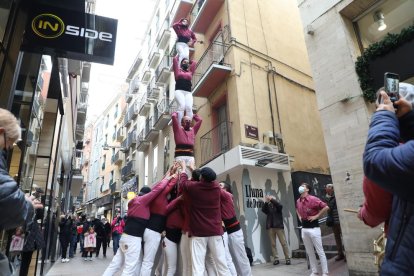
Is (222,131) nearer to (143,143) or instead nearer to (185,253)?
(185,253)

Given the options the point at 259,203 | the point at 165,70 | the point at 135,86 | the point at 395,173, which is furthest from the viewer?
the point at 135,86

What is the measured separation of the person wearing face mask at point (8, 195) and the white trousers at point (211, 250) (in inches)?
128

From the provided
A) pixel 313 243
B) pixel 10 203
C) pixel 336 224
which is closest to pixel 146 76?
pixel 336 224

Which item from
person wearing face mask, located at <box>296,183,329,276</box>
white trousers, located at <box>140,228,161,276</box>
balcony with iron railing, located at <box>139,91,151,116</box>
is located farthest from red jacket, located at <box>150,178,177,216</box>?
balcony with iron railing, located at <box>139,91,151,116</box>

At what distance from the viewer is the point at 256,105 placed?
41.9 feet

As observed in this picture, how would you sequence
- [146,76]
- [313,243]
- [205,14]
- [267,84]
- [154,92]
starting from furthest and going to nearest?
[146,76]
[154,92]
[205,14]
[267,84]
[313,243]

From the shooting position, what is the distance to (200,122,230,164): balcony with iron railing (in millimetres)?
12914

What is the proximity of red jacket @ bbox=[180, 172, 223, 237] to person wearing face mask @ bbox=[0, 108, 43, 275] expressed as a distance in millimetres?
3053

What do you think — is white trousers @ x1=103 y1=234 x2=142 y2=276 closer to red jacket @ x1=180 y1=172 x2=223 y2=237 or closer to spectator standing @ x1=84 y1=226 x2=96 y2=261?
red jacket @ x1=180 y1=172 x2=223 y2=237

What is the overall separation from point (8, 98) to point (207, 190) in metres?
3.04

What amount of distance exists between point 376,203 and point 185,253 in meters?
4.20

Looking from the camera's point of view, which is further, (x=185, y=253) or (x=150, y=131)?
(x=150, y=131)

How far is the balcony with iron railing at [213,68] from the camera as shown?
13.0m

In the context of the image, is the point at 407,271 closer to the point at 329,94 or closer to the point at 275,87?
the point at 329,94
